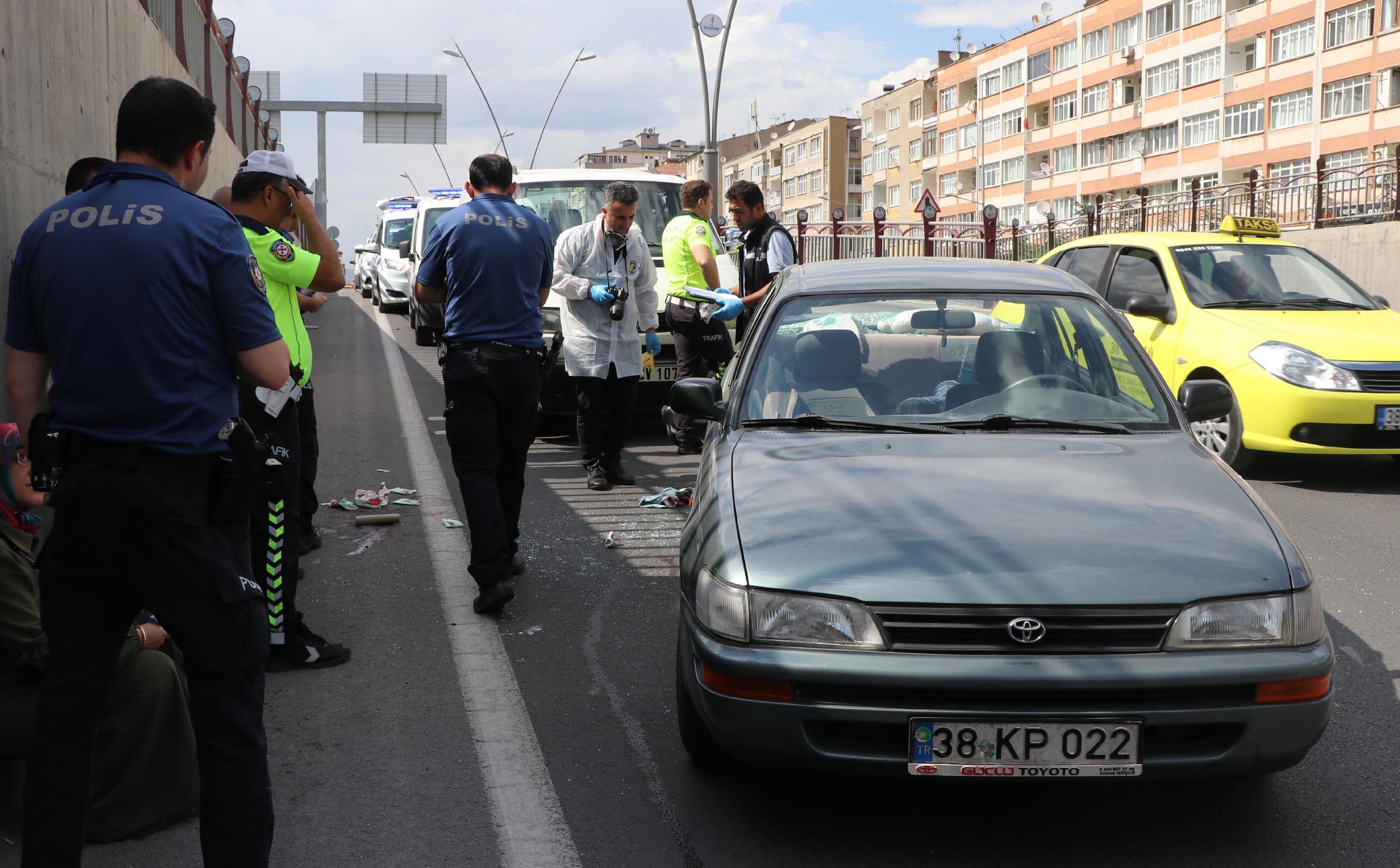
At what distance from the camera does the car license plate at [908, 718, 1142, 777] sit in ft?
9.65

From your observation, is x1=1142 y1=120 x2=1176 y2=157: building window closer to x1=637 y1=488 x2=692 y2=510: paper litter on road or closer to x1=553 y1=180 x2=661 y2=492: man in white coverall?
x1=553 y1=180 x2=661 y2=492: man in white coverall

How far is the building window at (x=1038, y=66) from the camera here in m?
77.8

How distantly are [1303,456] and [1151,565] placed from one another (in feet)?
22.9

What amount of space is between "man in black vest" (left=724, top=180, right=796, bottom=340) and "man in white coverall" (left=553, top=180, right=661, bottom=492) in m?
1.00

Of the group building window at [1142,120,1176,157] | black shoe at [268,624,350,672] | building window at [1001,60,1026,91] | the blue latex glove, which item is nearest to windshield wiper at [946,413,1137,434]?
black shoe at [268,624,350,672]

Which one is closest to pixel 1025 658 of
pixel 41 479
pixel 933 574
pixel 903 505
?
pixel 933 574

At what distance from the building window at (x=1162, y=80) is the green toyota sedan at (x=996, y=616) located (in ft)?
217

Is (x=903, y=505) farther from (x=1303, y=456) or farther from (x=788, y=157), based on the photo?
(x=788, y=157)

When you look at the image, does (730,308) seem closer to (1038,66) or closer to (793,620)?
(793,620)

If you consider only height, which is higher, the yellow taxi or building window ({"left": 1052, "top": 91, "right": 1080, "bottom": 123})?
building window ({"left": 1052, "top": 91, "right": 1080, "bottom": 123})

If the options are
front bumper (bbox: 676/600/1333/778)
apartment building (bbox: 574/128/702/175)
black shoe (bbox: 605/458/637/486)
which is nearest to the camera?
front bumper (bbox: 676/600/1333/778)

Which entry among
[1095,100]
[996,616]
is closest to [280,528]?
[996,616]

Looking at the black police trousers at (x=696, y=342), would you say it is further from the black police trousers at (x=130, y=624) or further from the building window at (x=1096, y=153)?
the building window at (x=1096, y=153)

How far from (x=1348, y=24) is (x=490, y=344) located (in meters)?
54.1
